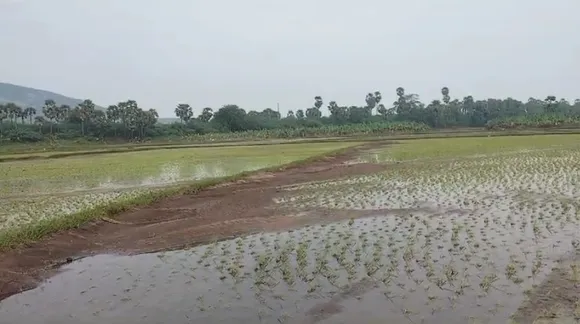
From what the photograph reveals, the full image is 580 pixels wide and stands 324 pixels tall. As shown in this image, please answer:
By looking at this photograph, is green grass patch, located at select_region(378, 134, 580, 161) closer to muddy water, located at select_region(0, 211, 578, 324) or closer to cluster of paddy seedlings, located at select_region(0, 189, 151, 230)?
cluster of paddy seedlings, located at select_region(0, 189, 151, 230)

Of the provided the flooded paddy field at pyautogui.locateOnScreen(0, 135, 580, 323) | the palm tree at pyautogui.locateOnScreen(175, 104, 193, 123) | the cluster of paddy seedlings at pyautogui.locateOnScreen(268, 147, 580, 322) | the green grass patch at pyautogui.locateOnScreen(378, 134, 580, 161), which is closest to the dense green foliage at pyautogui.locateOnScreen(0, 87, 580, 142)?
the palm tree at pyautogui.locateOnScreen(175, 104, 193, 123)

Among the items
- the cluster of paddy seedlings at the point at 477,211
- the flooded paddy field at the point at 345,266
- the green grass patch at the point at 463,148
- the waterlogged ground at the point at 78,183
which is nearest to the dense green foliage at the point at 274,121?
the green grass patch at the point at 463,148

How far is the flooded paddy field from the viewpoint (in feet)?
21.1

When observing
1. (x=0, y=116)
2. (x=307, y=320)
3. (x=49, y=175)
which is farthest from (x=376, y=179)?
(x=0, y=116)

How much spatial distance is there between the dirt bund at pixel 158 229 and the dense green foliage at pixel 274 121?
185 feet

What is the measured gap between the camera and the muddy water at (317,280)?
6.41 metres

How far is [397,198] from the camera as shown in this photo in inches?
581

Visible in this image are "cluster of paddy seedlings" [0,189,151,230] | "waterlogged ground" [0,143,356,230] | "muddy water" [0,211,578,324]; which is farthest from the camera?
"waterlogged ground" [0,143,356,230]

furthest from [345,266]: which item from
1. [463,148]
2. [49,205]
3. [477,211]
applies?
[463,148]

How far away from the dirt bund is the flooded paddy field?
0.09m

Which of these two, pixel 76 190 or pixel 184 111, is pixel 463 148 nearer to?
pixel 76 190

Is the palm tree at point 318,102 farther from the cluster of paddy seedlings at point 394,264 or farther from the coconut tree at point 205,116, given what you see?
the cluster of paddy seedlings at point 394,264

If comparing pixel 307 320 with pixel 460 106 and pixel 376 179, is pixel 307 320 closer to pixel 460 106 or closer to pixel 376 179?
pixel 376 179

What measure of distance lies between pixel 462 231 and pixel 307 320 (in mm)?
5367
